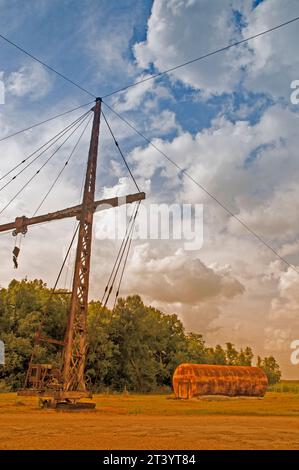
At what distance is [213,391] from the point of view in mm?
31531

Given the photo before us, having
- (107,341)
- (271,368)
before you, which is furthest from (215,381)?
(271,368)

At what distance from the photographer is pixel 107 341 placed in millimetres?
43156

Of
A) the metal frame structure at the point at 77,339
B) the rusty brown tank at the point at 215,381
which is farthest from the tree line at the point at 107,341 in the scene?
the metal frame structure at the point at 77,339

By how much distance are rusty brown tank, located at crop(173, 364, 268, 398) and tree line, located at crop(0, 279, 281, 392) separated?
29.0ft

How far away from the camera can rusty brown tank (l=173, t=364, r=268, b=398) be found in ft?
102

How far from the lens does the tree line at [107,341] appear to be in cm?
3819

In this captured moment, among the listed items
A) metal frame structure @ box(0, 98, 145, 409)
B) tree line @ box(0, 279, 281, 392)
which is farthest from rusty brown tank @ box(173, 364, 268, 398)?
metal frame structure @ box(0, 98, 145, 409)

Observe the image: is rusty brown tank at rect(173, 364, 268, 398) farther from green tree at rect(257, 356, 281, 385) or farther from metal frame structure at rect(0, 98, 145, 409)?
green tree at rect(257, 356, 281, 385)

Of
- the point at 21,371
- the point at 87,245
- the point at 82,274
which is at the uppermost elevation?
the point at 87,245

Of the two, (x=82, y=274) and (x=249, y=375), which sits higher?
(x=82, y=274)
